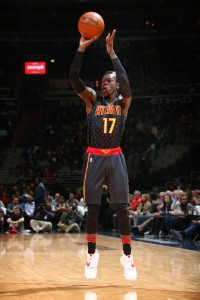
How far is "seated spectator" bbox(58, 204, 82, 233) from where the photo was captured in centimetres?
1611

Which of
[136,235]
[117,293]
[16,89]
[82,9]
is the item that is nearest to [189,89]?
[82,9]

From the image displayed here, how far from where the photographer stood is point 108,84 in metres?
5.83

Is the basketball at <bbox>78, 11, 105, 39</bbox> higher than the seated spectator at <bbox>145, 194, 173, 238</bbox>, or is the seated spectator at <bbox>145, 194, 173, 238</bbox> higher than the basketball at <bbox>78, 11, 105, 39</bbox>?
the basketball at <bbox>78, 11, 105, 39</bbox>

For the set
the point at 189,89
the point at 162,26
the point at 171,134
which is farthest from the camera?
the point at 162,26

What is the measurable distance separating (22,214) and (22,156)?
325 inches

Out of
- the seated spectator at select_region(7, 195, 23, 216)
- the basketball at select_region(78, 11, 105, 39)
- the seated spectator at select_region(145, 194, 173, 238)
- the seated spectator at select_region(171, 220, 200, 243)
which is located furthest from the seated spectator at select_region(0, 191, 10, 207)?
the basketball at select_region(78, 11, 105, 39)

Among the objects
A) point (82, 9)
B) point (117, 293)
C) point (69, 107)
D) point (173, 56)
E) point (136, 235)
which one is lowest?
point (136, 235)

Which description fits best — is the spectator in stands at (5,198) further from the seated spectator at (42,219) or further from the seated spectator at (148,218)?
the seated spectator at (148,218)

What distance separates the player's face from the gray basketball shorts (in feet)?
2.32

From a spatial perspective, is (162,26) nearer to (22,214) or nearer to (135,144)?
(135,144)

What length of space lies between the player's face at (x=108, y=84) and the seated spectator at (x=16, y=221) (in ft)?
33.5

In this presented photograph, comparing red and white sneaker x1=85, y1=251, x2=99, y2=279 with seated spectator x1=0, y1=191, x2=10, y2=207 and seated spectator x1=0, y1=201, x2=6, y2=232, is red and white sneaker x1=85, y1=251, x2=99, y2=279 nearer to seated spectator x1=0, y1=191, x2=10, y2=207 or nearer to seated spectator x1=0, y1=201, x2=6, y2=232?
seated spectator x1=0, y1=201, x2=6, y2=232

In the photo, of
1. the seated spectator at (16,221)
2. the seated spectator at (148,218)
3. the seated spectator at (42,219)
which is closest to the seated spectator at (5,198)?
the seated spectator at (16,221)

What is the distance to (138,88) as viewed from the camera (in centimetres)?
2644
